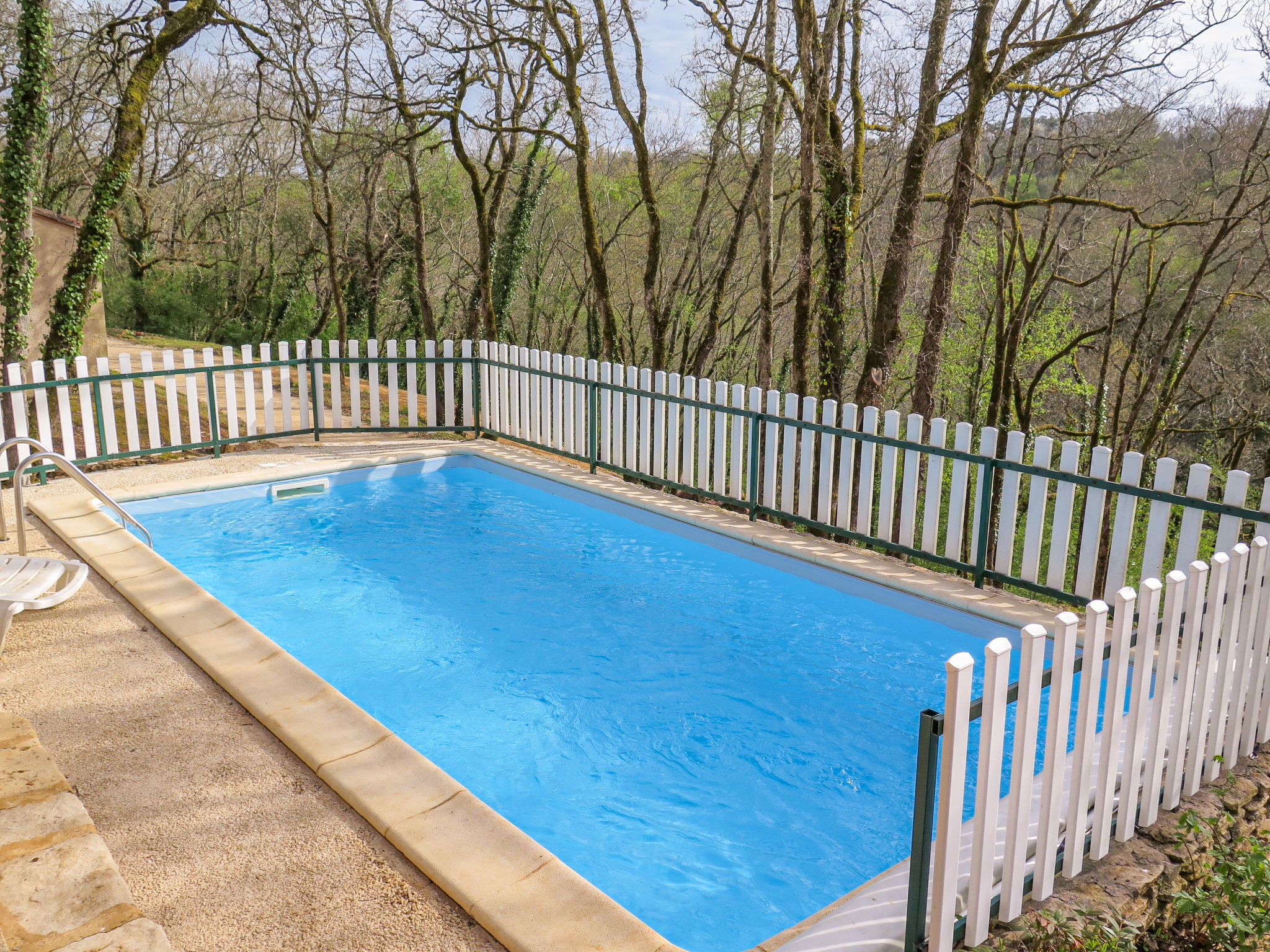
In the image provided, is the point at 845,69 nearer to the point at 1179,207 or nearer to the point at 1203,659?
the point at 1179,207

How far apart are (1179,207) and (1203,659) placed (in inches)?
579

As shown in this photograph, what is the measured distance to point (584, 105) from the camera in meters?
14.4

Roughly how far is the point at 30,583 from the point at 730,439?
19.6ft

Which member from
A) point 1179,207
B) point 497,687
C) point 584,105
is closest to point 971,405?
point 1179,207

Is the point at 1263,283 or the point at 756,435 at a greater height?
the point at 1263,283

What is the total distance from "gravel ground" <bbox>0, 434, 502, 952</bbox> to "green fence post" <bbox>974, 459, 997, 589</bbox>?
→ 14.4ft

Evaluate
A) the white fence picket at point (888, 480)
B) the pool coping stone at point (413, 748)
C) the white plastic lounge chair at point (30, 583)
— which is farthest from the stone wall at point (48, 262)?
the white fence picket at point (888, 480)

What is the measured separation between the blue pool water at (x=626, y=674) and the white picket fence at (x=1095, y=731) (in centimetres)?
101

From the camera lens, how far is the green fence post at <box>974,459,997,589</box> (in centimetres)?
613

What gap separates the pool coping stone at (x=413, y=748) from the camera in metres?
3.03

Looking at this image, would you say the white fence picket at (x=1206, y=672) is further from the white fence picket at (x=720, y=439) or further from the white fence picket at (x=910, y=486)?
the white fence picket at (x=720, y=439)

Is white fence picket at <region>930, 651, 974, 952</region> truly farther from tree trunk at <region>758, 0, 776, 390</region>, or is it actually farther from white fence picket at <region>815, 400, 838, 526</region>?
tree trunk at <region>758, 0, 776, 390</region>

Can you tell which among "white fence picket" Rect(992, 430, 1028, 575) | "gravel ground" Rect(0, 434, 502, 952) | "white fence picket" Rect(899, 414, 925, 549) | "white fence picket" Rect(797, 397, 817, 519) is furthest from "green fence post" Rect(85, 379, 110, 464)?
"white fence picket" Rect(992, 430, 1028, 575)

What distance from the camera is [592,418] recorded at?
954 cm
